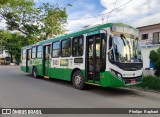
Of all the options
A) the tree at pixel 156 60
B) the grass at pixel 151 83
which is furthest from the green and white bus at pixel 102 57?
the tree at pixel 156 60

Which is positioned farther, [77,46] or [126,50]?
[77,46]

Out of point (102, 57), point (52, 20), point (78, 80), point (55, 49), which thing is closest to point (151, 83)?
point (102, 57)

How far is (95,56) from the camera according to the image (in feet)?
31.2

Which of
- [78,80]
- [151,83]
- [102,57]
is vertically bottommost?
[151,83]

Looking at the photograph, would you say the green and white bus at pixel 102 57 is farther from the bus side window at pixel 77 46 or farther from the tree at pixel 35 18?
the tree at pixel 35 18

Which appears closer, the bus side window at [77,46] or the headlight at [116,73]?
the headlight at [116,73]

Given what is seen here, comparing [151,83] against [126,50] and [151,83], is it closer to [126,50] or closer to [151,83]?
[151,83]

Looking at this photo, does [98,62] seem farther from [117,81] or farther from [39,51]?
[39,51]

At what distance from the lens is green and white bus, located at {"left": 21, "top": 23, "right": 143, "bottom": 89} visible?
8.66 metres

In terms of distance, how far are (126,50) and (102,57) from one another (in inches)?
42.4

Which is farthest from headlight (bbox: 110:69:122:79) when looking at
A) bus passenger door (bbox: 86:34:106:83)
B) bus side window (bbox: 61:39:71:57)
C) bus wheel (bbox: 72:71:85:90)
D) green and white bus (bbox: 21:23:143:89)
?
bus side window (bbox: 61:39:71:57)

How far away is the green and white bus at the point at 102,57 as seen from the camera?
28.4 feet

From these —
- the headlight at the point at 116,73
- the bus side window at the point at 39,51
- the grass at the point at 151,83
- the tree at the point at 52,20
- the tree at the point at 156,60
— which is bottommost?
the grass at the point at 151,83

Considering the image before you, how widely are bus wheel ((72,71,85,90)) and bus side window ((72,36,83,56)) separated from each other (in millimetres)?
1007
